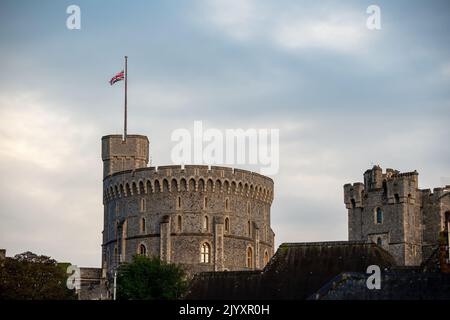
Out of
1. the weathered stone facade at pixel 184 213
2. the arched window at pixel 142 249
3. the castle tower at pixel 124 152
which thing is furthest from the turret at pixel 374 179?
the castle tower at pixel 124 152

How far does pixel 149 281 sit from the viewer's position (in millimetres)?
88500

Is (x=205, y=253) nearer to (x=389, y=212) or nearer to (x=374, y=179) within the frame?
(x=374, y=179)

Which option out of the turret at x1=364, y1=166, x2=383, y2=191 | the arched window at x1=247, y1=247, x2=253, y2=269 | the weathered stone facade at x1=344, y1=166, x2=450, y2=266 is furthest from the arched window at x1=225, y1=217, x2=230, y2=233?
the turret at x1=364, y1=166, x2=383, y2=191

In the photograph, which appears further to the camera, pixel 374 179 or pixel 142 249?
pixel 142 249

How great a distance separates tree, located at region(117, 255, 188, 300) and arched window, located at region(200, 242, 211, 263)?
14.9 meters

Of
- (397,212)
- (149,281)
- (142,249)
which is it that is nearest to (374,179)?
(397,212)

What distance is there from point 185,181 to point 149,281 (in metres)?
22.7

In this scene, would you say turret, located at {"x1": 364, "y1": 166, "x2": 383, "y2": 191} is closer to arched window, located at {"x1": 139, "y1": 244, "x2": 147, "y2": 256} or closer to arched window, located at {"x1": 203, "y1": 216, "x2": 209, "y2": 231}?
arched window, located at {"x1": 203, "y1": 216, "x2": 209, "y2": 231}

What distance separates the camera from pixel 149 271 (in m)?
89.6

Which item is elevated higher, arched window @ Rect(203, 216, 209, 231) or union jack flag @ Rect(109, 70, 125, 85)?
union jack flag @ Rect(109, 70, 125, 85)

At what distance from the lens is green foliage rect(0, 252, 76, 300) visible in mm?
87806
